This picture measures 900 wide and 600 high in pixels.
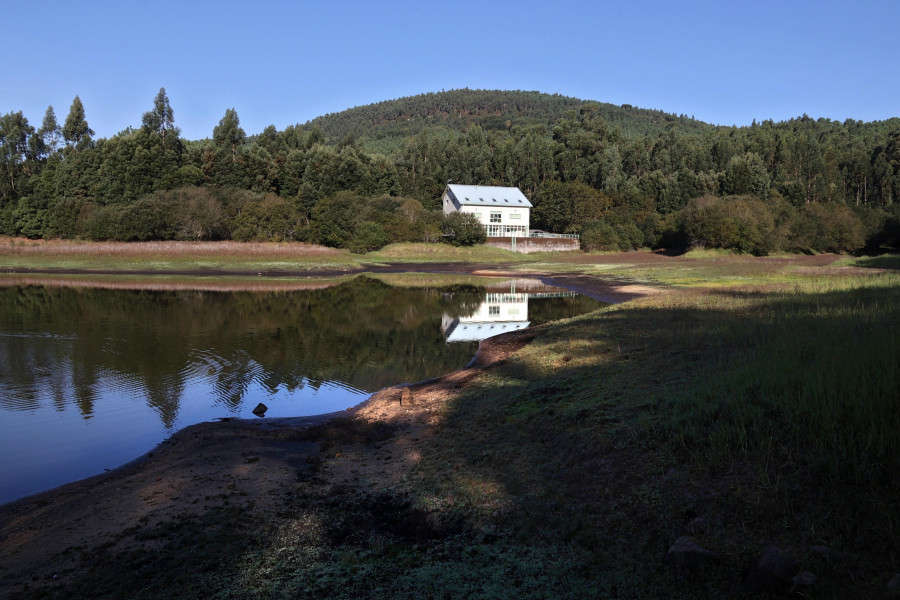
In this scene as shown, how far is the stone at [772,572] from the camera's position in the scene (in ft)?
15.4

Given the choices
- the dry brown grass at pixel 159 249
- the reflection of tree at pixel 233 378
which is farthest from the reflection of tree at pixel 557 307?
the dry brown grass at pixel 159 249

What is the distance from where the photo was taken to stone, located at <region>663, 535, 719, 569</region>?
5.11 meters

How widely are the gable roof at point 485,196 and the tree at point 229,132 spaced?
134 ft

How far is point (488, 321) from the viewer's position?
29.4m

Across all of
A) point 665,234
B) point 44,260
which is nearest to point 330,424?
point 44,260

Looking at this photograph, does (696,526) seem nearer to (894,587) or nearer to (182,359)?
A: (894,587)

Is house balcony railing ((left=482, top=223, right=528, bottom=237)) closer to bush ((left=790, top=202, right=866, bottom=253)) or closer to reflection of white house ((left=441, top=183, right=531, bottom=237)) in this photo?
reflection of white house ((left=441, top=183, right=531, bottom=237))

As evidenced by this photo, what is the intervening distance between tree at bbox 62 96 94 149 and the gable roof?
224ft

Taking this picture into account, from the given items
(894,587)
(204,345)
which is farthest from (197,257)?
(894,587)

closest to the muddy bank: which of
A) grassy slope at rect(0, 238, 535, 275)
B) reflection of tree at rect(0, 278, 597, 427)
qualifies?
reflection of tree at rect(0, 278, 597, 427)

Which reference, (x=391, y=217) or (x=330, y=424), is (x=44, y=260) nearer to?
(x=391, y=217)

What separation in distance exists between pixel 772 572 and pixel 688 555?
0.66m

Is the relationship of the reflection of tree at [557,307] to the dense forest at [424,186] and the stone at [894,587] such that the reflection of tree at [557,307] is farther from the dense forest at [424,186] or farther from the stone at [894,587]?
the dense forest at [424,186]

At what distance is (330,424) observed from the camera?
12.1 meters
